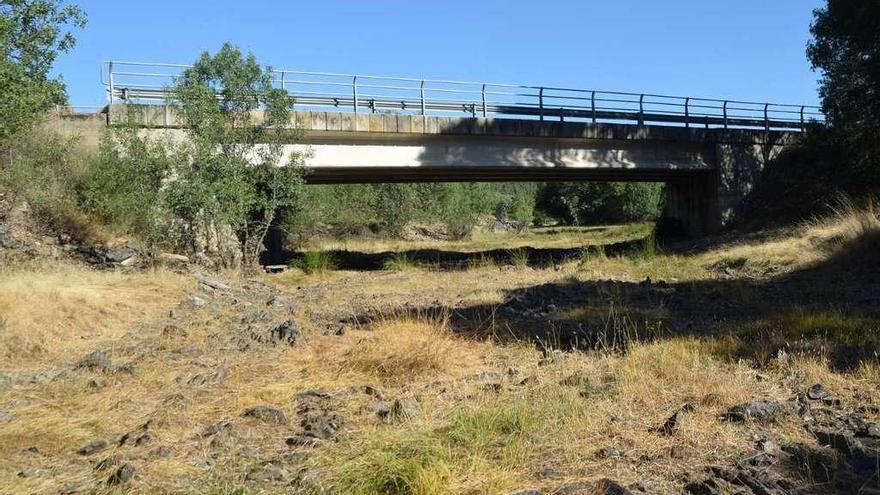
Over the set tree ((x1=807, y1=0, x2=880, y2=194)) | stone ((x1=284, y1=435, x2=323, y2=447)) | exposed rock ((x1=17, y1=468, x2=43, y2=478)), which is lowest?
exposed rock ((x1=17, y1=468, x2=43, y2=478))

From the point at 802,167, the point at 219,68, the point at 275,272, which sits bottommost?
the point at 275,272

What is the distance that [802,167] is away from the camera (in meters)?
29.1

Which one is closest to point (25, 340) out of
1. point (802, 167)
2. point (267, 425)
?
point (267, 425)

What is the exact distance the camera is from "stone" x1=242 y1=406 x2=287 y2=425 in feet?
17.9

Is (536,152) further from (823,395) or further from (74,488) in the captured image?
(74,488)

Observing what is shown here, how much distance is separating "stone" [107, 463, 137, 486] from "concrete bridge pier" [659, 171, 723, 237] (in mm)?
28681

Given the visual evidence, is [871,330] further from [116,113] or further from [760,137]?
[760,137]

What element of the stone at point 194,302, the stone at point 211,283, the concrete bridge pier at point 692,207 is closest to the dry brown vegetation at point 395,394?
the stone at point 194,302

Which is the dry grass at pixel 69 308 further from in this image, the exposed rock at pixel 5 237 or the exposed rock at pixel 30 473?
the exposed rock at pixel 30 473

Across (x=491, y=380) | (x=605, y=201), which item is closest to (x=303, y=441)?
(x=491, y=380)

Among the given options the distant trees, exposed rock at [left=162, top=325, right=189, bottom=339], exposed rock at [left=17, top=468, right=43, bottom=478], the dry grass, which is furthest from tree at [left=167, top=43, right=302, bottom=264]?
exposed rock at [left=17, top=468, right=43, bottom=478]

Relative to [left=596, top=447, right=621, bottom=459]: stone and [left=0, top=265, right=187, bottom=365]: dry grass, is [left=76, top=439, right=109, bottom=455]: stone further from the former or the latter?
[left=0, top=265, right=187, bottom=365]: dry grass

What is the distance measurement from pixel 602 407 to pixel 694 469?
49.1 inches

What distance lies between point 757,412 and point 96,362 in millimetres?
6828
